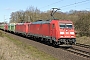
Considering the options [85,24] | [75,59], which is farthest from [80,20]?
[75,59]

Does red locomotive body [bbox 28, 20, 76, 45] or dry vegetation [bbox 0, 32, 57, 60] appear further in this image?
red locomotive body [bbox 28, 20, 76, 45]

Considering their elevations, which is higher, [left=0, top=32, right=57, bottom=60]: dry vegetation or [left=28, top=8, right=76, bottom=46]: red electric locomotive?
[left=28, top=8, right=76, bottom=46]: red electric locomotive

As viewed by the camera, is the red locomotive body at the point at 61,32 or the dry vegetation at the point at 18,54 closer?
the dry vegetation at the point at 18,54

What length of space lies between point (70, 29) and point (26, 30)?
65.4ft

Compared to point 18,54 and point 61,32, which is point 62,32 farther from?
point 18,54

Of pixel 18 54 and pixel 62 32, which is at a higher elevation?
pixel 62 32

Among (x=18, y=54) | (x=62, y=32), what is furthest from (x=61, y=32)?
(x=18, y=54)

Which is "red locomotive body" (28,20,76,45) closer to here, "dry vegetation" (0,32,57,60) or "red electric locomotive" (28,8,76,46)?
"red electric locomotive" (28,8,76,46)

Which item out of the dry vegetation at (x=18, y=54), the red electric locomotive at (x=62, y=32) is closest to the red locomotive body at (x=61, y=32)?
the red electric locomotive at (x=62, y=32)

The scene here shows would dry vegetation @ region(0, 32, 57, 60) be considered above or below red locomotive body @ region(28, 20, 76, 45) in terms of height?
below

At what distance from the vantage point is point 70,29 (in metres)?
24.3

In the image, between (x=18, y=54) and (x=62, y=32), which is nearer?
(x=18, y=54)

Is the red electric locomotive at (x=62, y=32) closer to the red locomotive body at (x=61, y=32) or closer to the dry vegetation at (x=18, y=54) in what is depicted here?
the red locomotive body at (x=61, y=32)

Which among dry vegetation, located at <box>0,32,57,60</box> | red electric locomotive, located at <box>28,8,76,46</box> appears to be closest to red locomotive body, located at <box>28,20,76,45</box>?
red electric locomotive, located at <box>28,8,76,46</box>
